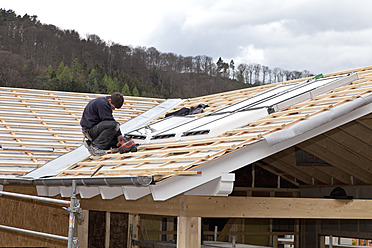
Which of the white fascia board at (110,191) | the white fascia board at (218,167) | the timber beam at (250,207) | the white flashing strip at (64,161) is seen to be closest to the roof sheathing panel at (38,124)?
the white flashing strip at (64,161)

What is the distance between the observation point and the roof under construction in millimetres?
5535

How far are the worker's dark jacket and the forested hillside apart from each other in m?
40.2

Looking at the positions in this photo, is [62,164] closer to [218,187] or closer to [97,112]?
[97,112]

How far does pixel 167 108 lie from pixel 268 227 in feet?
13.9

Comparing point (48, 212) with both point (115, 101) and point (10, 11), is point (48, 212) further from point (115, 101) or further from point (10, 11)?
point (10, 11)

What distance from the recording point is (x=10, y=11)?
7819 centimetres

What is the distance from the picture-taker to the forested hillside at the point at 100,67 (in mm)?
52819

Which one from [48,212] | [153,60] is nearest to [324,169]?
[48,212]

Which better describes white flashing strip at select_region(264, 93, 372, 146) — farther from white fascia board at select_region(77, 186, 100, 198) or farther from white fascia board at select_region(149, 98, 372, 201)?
white fascia board at select_region(77, 186, 100, 198)

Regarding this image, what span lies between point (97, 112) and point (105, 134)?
340 millimetres

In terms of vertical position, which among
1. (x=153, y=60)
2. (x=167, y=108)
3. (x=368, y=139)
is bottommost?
(x=368, y=139)

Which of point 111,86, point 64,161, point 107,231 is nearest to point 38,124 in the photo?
point 64,161

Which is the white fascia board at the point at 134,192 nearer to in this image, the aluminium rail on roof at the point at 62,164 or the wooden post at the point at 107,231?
the aluminium rail on roof at the point at 62,164

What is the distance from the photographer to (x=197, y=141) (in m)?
6.66
